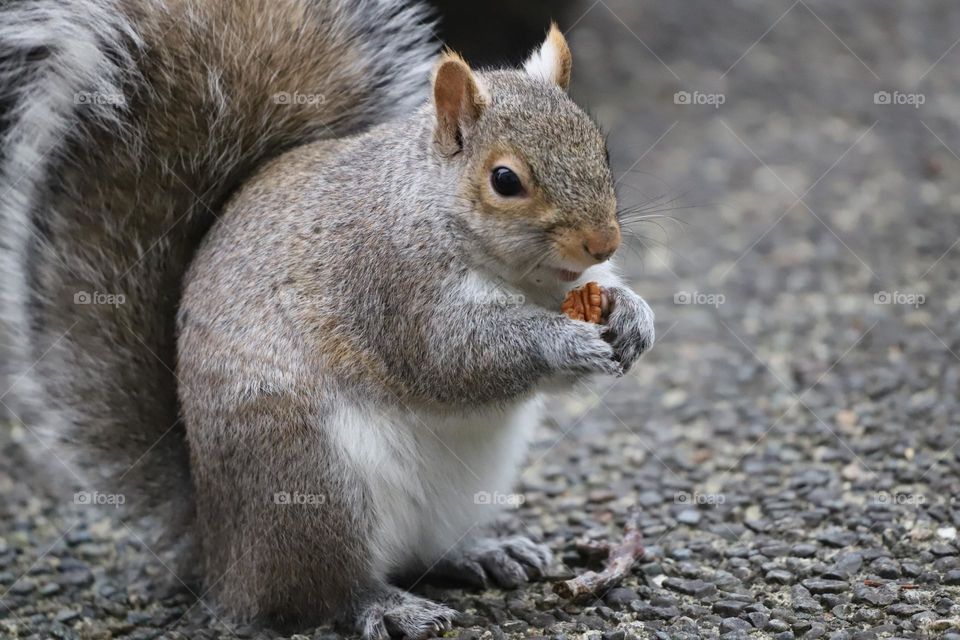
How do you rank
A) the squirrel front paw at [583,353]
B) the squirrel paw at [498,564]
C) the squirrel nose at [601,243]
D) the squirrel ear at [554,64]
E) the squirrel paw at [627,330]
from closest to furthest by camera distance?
the squirrel nose at [601,243], the squirrel front paw at [583,353], the squirrel paw at [627,330], the squirrel ear at [554,64], the squirrel paw at [498,564]

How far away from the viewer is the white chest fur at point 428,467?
2.83m

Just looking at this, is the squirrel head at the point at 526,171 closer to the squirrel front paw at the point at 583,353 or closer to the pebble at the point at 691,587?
the squirrel front paw at the point at 583,353

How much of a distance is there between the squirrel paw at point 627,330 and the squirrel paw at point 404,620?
31.1 inches

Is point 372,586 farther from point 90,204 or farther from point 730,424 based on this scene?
point 730,424

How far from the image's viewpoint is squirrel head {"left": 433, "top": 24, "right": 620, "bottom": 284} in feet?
8.52

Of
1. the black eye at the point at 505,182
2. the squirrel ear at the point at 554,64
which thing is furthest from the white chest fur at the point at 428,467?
the squirrel ear at the point at 554,64

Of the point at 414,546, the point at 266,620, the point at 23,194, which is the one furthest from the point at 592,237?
the point at 23,194

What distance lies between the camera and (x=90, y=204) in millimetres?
3098

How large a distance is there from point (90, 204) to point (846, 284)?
323 cm

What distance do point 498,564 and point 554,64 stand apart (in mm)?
1381

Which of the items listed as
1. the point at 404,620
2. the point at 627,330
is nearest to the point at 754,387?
the point at 627,330

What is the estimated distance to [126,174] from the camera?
122 inches

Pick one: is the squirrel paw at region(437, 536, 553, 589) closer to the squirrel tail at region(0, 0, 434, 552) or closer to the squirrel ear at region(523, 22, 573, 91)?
the squirrel tail at region(0, 0, 434, 552)

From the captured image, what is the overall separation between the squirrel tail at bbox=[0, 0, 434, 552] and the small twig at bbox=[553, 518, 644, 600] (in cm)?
110
